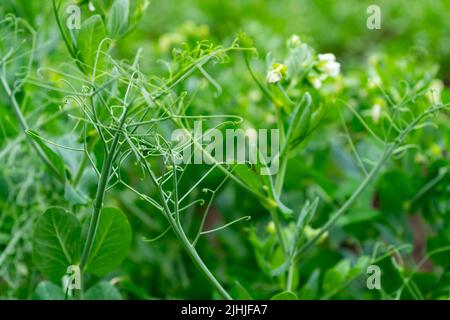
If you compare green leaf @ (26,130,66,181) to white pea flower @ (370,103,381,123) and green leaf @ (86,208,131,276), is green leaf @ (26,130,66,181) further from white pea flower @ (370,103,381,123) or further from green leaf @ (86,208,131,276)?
white pea flower @ (370,103,381,123)

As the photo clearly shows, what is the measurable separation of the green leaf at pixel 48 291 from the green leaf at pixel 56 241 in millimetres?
39

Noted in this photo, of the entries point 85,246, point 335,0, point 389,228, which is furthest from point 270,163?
point 335,0

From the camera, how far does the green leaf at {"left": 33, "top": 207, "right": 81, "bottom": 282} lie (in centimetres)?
88

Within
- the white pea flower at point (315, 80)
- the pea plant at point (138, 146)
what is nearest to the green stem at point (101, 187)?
the pea plant at point (138, 146)

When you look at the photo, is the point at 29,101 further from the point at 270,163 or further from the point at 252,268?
the point at 252,268

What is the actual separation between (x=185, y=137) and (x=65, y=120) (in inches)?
20.9

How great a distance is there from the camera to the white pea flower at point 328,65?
3.17 feet

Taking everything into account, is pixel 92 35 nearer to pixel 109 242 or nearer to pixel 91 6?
pixel 91 6

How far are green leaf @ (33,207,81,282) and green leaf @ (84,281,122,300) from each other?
0.21ft

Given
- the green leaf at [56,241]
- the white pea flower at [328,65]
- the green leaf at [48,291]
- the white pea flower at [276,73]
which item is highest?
the white pea flower at [328,65]

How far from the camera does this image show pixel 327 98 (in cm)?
95

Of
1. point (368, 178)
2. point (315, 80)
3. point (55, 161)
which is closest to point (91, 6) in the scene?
point (55, 161)

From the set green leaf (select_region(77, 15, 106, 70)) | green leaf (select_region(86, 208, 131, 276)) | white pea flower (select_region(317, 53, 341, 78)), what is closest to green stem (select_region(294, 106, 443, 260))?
white pea flower (select_region(317, 53, 341, 78))

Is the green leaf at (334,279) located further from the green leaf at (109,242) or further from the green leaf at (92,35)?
the green leaf at (92,35)
